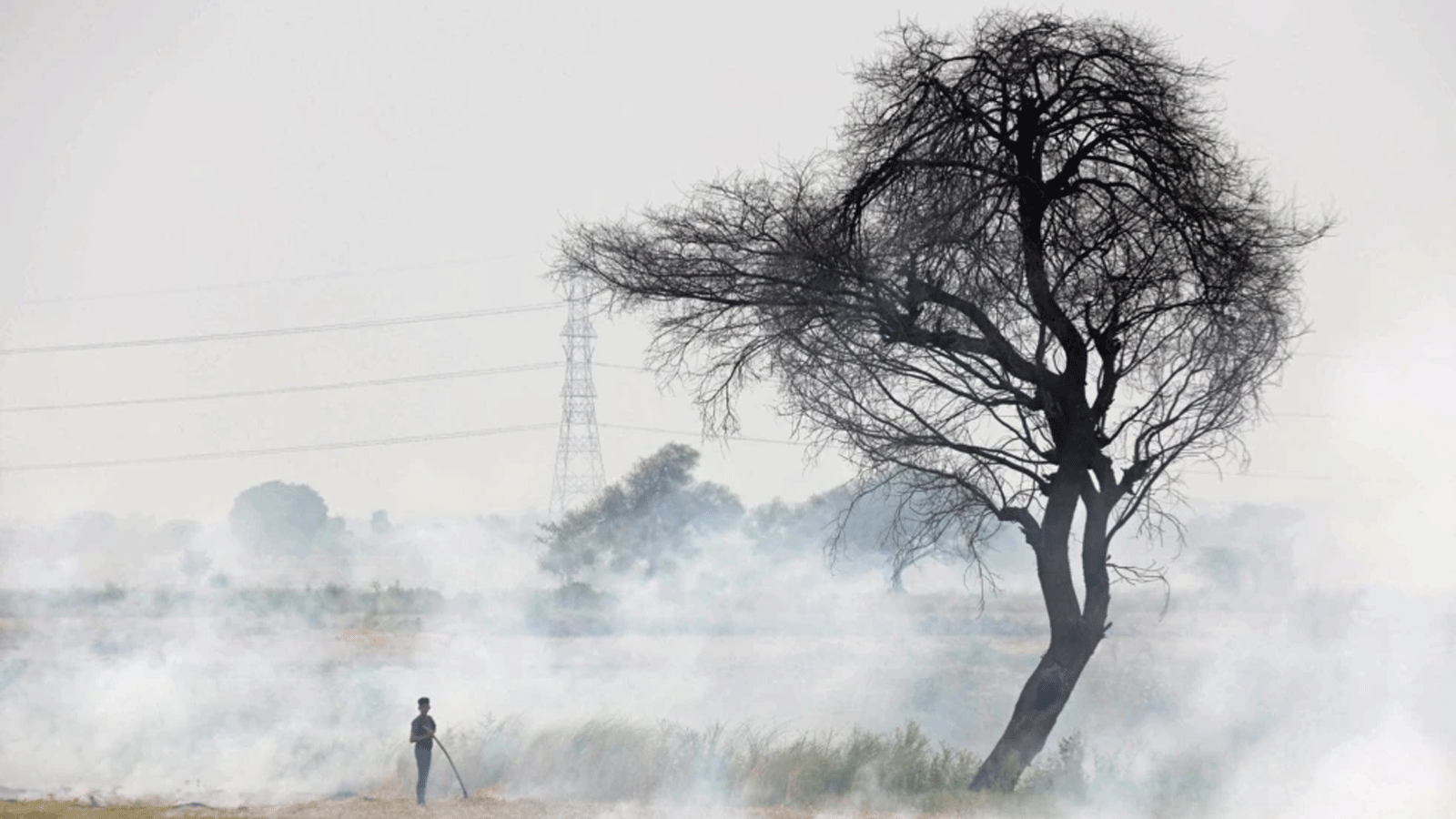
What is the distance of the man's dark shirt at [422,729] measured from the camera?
2016 cm

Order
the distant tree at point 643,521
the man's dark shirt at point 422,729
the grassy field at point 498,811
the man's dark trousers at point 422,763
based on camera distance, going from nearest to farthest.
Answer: the grassy field at point 498,811, the man's dark trousers at point 422,763, the man's dark shirt at point 422,729, the distant tree at point 643,521

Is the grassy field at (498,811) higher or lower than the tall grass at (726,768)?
lower

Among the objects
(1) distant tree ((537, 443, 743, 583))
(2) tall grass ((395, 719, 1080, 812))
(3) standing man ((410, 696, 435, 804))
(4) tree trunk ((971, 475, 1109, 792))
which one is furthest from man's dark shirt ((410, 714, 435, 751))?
(1) distant tree ((537, 443, 743, 583))

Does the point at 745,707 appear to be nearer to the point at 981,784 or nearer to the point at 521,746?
the point at 521,746

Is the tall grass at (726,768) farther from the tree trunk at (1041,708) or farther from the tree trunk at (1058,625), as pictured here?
the tree trunk at (1058,625)

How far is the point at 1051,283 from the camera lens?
20.2 meters

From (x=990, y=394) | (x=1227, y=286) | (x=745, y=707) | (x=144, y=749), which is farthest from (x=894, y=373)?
(x=144, y=749)

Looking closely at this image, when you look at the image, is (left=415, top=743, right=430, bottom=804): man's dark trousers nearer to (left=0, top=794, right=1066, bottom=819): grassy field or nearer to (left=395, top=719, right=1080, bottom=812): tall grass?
(left=0, top=794, right=1066, bottom=819): grassy field

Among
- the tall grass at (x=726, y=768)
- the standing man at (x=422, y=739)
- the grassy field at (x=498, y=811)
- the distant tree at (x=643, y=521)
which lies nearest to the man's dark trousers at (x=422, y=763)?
the standing man at (x=422, y=739)

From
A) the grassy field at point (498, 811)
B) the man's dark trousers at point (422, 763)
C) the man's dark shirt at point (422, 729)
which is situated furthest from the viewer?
the man's dark shirt at point (422, 729)

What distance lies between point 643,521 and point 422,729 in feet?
111

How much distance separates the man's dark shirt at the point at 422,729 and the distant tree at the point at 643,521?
1096 inches

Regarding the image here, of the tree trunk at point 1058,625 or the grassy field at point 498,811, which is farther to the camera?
the tree trunk at point 1058,625

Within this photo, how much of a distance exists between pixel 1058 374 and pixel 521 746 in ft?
29.6
